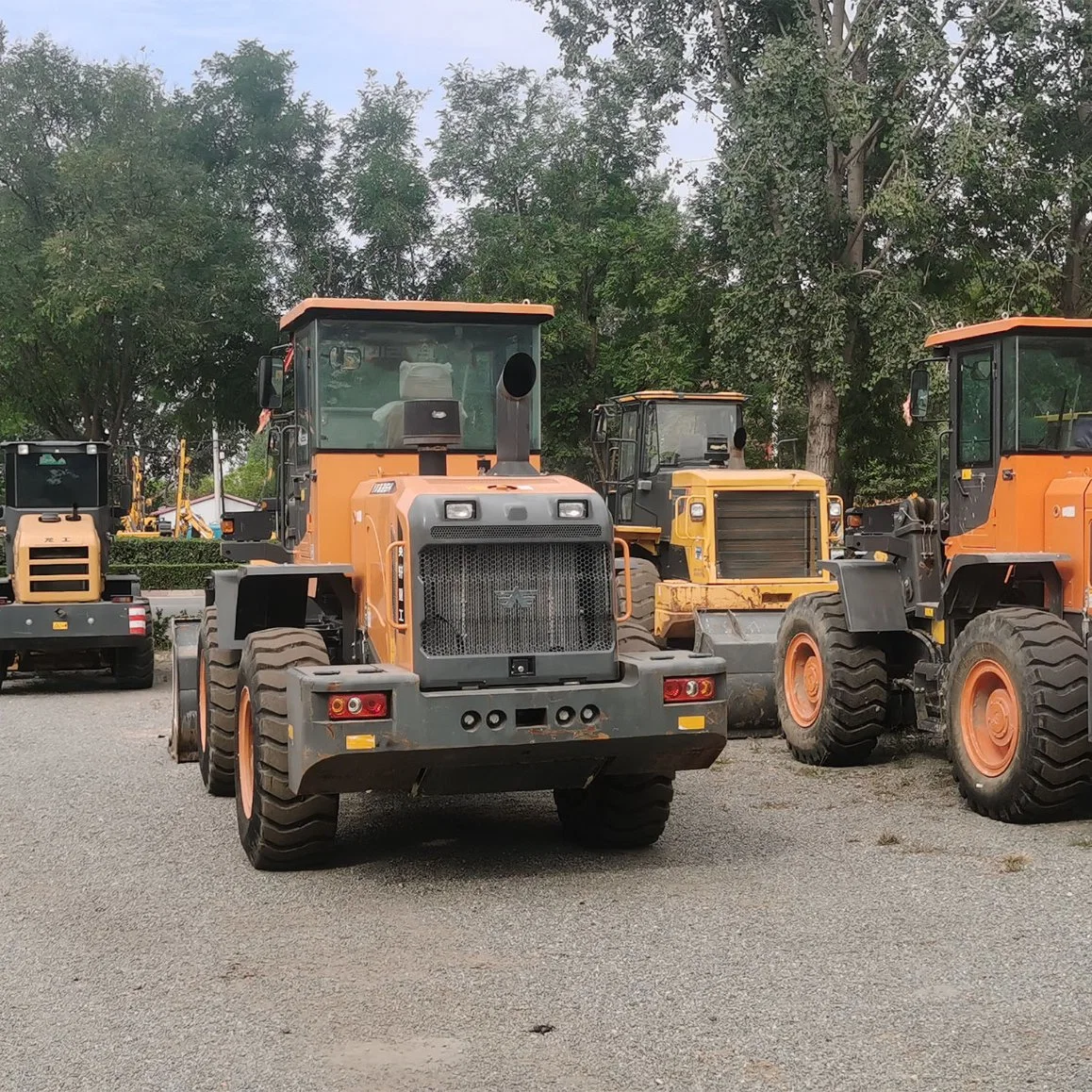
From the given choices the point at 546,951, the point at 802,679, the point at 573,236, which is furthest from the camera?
the point at 573,236

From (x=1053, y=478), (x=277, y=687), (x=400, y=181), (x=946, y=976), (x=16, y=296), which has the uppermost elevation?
(x=400, y=181)

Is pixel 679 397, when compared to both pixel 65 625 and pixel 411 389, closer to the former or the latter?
pixel 65 625

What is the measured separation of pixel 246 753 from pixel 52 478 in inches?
401

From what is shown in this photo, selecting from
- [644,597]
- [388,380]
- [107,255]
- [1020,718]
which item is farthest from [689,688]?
[107,255]

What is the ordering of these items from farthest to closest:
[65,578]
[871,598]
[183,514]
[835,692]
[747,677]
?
[183,514]
[65,578]
[747,677]
[871,598]
[835,692]

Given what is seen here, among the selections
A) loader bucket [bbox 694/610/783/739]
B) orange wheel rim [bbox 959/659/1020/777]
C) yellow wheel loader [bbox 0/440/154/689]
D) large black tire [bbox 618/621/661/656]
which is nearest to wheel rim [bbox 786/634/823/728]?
loader bucket [bbox 694/610/783/739]

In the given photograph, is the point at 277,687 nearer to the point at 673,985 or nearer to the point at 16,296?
the point at 673,985

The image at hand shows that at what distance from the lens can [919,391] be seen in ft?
33.4

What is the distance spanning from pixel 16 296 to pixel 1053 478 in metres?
25.6

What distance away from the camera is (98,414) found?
3328cm

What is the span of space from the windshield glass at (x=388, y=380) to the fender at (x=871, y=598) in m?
3.03

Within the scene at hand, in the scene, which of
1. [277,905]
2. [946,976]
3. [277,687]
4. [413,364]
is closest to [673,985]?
[946,976]

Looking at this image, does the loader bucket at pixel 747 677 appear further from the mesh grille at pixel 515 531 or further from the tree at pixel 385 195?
the tree at pixel 385 195

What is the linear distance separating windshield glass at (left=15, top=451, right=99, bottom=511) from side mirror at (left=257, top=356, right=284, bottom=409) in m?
8.67
